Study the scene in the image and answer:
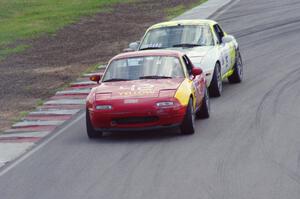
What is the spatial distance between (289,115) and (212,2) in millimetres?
23432

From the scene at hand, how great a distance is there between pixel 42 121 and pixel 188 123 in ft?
11.1

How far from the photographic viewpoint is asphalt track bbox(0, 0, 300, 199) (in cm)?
1157

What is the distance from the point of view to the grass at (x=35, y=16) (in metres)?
31.5

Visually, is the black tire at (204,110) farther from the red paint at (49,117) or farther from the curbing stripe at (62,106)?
the curbing stripe at (62,106)

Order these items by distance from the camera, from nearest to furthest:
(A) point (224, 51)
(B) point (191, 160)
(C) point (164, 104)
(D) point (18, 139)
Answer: (B) point (191, 160) → (C) point (164, 104) → (D) point (18, 139) → (A) point (224, 51)

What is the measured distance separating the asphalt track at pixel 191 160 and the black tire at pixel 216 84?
17cm

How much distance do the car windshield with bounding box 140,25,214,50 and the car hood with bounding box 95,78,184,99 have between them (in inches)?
145

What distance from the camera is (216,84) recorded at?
18922 mm

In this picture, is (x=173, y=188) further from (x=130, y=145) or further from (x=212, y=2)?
(x=212, y=2)

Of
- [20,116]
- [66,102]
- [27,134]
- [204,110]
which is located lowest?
[66,102]

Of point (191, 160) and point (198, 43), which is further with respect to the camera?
point (198, 43)

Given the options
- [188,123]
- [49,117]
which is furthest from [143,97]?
[49,117]

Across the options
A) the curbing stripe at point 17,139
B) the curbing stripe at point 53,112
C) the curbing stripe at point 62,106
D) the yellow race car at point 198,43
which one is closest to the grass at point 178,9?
the yellow race car at point 198,43

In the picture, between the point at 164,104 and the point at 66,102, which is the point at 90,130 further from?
the point at 66,102
